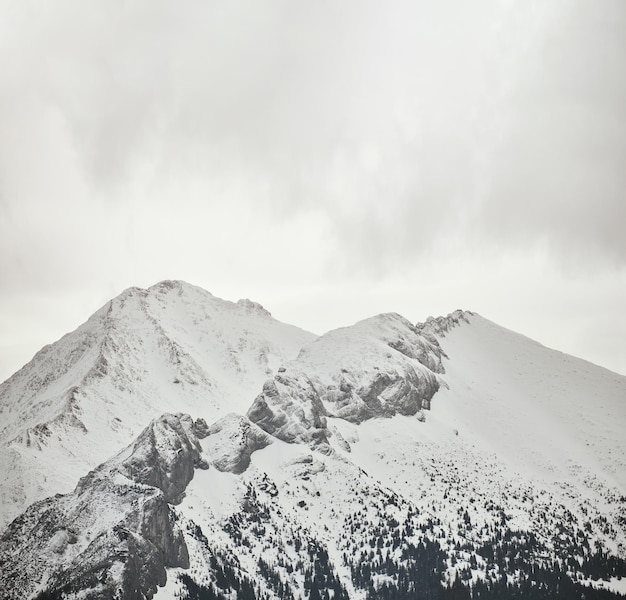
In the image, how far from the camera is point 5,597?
18362 cm

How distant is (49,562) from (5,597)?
1438 centimetres

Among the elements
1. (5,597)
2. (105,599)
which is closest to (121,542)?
(105,599)

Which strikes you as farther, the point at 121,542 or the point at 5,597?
the point at 121,542

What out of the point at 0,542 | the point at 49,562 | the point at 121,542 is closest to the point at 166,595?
the point at 121,542

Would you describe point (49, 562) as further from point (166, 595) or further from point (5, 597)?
point (166, 595)

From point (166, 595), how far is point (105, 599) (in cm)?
2087

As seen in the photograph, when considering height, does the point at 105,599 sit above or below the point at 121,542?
below

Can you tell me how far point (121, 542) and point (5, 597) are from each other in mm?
31290

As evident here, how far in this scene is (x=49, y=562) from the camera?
195250 millimetres

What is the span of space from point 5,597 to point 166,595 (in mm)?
41562

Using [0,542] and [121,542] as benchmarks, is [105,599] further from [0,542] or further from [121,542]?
[0,542]

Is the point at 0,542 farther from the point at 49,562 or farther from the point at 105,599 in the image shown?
the point at 105,599

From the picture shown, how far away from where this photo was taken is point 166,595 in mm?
198750

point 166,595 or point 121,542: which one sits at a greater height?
point 121,542
